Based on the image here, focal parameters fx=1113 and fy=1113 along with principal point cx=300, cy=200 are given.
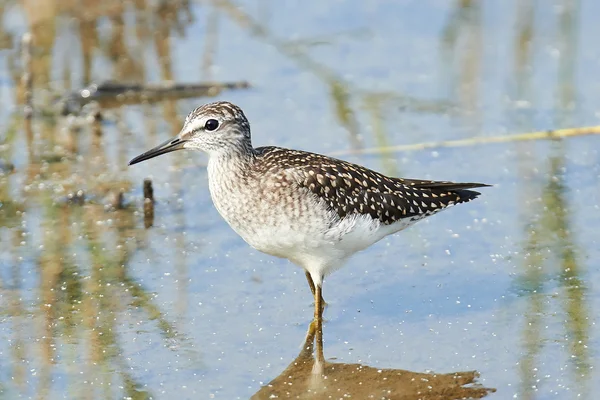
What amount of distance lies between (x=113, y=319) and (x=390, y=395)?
1945 mm

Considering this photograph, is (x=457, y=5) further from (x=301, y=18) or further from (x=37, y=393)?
(x=37, y=393)

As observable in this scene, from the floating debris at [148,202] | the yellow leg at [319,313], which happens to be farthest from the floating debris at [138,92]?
the yellow leg at [319,313]

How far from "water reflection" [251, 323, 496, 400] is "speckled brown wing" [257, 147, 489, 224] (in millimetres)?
1050

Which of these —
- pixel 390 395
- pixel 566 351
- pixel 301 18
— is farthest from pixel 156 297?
pixel 301 18

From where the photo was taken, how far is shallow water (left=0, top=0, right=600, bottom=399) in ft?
22.0

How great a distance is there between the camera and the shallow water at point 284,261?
22.0ft

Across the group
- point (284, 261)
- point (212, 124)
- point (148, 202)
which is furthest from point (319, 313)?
point (148, 202)

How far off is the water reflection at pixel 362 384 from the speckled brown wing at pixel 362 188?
41.3 inches

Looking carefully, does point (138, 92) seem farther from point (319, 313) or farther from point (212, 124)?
point (319, 313)

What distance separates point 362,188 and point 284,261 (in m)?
1.05

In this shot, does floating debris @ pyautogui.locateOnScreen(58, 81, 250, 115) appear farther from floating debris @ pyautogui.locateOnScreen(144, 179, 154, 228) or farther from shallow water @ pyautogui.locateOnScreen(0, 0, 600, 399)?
floating debris @ pyautogui.locateOnScreen(144, 179, 154, 228)

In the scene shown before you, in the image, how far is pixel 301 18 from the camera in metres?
12.5

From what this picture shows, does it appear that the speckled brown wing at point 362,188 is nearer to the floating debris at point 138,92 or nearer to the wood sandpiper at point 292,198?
the wood sandpiper at point 292,198

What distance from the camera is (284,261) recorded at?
817 cm
